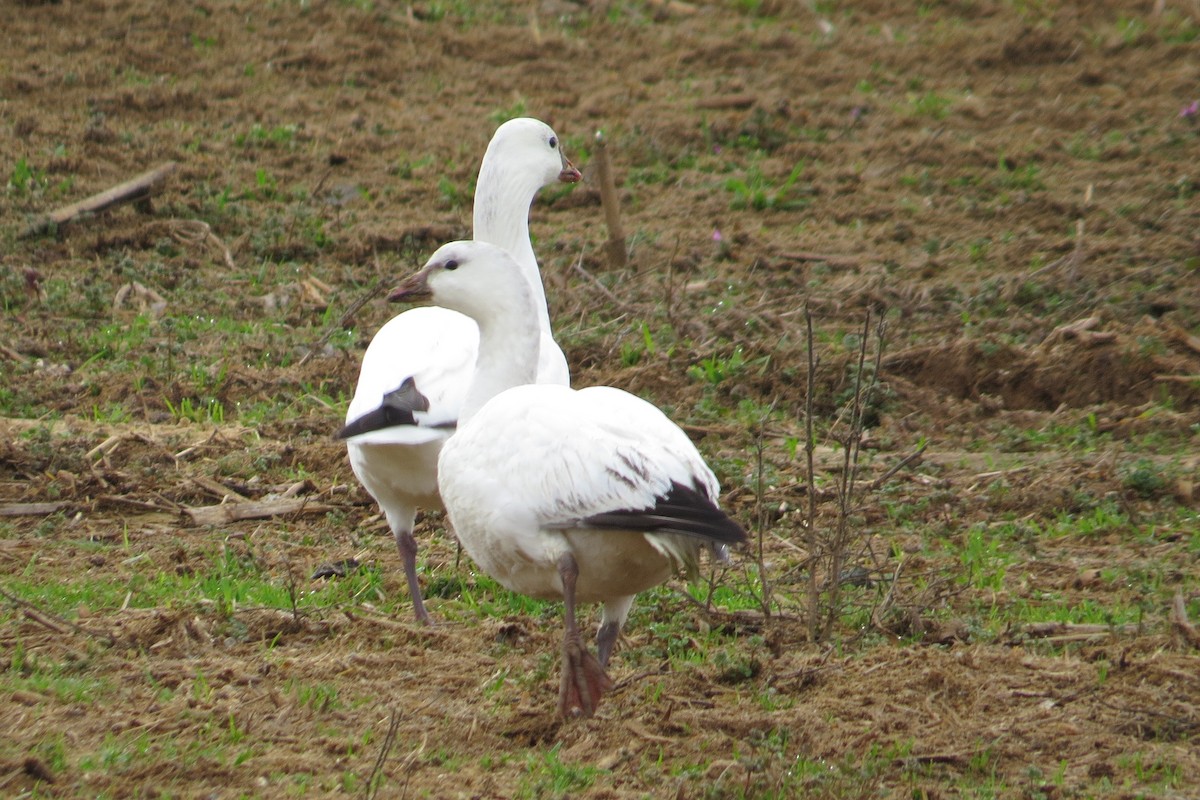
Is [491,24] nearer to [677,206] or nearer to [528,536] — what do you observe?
[677,206]

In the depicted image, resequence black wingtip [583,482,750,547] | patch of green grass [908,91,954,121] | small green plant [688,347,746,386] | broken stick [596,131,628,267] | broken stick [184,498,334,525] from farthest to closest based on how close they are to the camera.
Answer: patch of green grass [908,91,954,121] < broken stick [596,131,628,267] < small green plant [688,347,746,386] < broken stick [184,498,334,525] < black wingtip [583,482,750,547]

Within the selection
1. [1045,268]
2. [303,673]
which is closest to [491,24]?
[1045,268]

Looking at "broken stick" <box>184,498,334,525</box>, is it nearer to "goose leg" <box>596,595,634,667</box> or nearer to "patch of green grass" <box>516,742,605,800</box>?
"goose leg" <box>596,595,634,667</box>

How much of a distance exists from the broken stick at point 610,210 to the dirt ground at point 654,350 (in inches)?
5.9

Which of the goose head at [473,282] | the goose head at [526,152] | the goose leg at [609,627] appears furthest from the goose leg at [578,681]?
the goose head at [526,152]

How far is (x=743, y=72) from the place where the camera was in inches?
521

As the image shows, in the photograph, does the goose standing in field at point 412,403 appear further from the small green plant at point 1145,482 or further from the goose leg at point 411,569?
the small green plant at point 1145,482

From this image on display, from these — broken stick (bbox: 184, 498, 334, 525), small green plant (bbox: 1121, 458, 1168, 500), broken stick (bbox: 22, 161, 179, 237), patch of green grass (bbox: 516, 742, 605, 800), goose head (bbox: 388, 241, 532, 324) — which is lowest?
broken stick (bbox: 184, 498, 334, 525)

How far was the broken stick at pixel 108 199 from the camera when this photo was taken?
9938 millimetres

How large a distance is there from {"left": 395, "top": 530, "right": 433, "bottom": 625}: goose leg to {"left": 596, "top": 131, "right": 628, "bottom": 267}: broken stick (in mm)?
3381

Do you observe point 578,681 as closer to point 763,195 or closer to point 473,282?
point 473,282

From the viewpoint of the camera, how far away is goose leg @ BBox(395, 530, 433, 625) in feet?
18.3

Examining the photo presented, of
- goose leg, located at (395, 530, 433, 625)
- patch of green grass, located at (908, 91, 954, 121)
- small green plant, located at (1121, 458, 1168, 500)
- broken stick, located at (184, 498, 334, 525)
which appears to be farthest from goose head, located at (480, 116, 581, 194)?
patch of green grass, located at (908, 91, 954, 121)

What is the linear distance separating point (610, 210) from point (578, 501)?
512 cm
